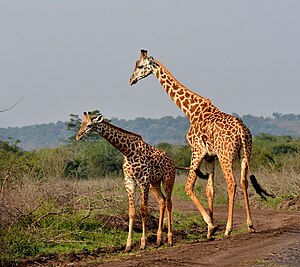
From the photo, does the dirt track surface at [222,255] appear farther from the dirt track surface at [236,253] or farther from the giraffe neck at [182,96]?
the giraffe neck at [182,96]

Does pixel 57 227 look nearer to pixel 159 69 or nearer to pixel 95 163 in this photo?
pixel 159 69

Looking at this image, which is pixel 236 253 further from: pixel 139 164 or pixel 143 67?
pixel 143 67

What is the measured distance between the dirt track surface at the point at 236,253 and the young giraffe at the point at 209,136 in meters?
0.99

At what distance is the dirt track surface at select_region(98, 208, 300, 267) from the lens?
888 cm

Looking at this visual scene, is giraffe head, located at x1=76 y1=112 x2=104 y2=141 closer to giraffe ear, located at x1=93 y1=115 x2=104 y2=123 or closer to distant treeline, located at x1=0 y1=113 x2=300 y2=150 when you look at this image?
giraffe ear, located at x1=93 y1=115 x2=104 y2=123

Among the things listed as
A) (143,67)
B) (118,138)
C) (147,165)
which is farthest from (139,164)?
(143,67)

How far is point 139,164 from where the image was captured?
11.8m

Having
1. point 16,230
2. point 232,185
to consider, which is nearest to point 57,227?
point 16,230

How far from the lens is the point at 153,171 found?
1205 cm

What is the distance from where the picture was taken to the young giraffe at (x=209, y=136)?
1205 cm

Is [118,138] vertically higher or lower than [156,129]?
lower

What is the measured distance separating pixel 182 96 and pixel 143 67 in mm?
954

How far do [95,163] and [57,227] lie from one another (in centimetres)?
2026

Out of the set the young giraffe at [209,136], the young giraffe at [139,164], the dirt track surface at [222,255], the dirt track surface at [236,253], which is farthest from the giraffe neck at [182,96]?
the dirt track surface at [236,253]
